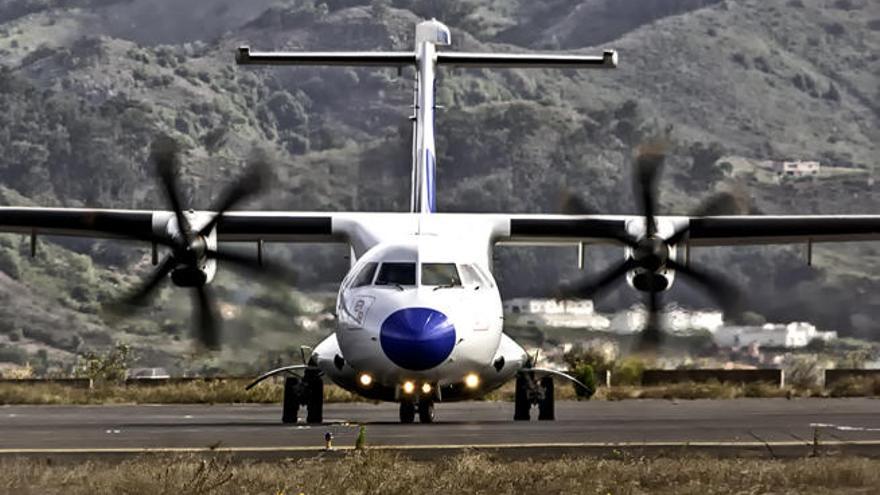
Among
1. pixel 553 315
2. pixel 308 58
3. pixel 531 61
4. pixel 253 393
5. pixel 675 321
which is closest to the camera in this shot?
pixel 308 58

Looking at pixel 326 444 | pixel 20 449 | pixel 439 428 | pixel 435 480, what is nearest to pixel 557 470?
pixel 435 480

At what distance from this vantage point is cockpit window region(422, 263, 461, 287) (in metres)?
28.8

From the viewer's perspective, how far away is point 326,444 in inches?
990

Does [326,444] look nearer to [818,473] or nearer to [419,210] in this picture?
[818,473]

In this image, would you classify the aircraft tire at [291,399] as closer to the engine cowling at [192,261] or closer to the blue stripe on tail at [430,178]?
the engine cowling at [192,261]

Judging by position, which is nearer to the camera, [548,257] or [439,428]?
[439,428]

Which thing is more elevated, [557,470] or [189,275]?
[189,275]

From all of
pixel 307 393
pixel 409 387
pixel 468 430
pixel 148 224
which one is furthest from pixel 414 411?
pixel 148 224

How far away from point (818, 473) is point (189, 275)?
48.6ft

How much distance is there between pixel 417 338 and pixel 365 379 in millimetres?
2271

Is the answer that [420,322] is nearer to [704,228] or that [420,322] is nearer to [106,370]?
[704,228]

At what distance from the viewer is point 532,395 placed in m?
33.1

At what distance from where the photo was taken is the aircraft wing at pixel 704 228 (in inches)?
1339

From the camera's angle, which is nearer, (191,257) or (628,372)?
(191,257)
